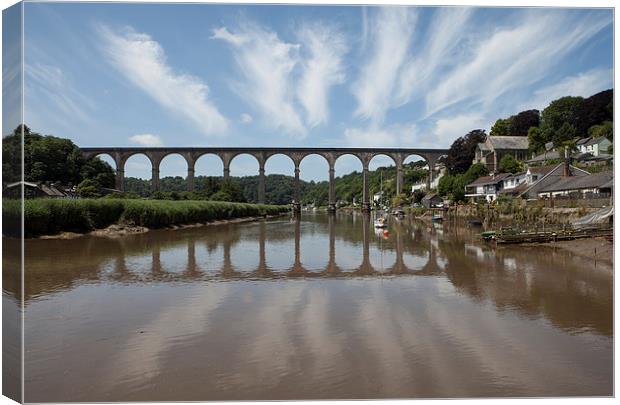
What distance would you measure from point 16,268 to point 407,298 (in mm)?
7729

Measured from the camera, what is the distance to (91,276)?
13289 millimetres

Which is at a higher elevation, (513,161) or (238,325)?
(513,161)

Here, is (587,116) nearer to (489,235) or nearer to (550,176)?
(550,176)

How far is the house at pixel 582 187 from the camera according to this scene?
1102 inches

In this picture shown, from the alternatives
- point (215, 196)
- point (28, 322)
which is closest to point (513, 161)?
point (215, 196)

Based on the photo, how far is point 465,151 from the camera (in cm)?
7544

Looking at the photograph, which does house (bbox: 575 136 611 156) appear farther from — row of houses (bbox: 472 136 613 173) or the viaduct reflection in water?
the viaduct reflection in water

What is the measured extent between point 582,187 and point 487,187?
963 inches

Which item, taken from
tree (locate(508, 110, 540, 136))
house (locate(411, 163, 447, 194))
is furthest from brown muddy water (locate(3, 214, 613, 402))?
house (locate(411, 163, 447, 194))

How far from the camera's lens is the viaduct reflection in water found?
33.0 ft

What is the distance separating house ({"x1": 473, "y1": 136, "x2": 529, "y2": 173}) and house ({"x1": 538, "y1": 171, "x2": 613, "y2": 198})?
3122 centimetres

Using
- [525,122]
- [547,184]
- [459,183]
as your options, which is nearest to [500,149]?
[525,122]

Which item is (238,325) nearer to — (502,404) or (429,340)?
(429,340)

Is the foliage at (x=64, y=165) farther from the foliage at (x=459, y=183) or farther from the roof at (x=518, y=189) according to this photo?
the foliage at (x=459, y=183)
